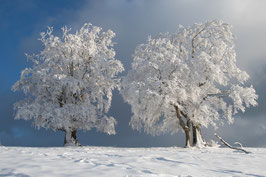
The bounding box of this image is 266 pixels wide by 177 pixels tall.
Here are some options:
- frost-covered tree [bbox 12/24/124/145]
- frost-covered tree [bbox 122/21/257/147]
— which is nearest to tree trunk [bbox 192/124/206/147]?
frost-covered tree [bbox 122/21/257/147]

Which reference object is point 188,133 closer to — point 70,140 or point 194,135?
point 194,135

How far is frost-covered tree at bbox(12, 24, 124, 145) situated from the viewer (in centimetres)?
2334

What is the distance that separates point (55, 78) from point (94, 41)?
6358 millimetres

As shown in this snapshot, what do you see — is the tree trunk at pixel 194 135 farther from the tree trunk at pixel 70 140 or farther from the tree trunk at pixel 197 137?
the tree trunk at pixel 70 140

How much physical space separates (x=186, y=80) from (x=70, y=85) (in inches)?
386

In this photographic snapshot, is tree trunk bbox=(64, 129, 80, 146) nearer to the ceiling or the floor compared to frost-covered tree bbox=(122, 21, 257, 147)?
nearer to the floor

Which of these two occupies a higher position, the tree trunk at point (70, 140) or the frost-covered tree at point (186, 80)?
the frost-covered tree at point (186, 80)

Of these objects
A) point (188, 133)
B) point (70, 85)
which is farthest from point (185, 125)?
point (70, 85)

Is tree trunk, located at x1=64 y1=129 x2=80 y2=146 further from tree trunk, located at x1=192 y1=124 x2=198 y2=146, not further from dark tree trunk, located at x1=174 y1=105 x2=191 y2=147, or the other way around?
tree trunk, located at x1=192 y1=124 x2=198 y2=146

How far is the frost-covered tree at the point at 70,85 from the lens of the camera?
2334 centimetres

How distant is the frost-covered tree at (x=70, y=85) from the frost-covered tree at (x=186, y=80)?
3.30 metres

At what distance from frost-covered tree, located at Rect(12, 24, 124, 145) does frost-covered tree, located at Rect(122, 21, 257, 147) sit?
3.30 meters

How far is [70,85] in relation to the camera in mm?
22953

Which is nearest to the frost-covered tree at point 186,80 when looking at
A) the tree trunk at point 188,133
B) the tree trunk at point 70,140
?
the tree trunk at point 188,133
